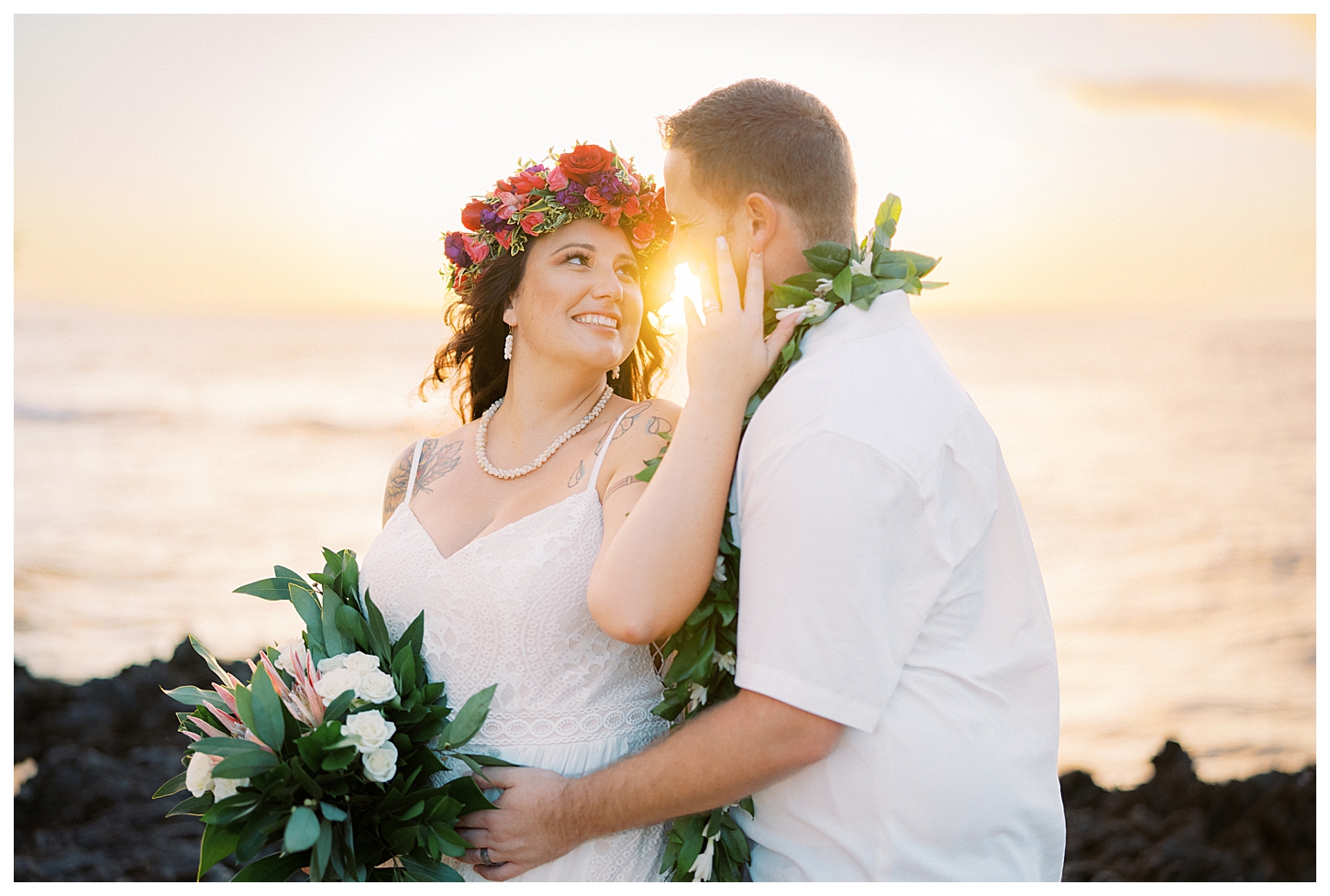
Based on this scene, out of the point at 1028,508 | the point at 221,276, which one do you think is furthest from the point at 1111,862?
the point at 221,276

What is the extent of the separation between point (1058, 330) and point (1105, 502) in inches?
179

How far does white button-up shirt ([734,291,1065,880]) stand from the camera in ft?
5.90

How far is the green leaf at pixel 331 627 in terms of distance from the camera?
8.16 ft

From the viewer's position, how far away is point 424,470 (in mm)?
3104

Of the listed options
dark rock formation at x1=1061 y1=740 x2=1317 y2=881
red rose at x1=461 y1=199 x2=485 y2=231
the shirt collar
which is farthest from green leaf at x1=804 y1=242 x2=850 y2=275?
dark rock formation at x1=1061 y1=740 x2=1317 y2=881

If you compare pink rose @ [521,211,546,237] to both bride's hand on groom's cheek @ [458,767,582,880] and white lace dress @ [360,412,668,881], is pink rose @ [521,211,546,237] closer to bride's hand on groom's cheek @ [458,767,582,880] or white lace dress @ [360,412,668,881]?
white lace dress @ [360,412,668,881]

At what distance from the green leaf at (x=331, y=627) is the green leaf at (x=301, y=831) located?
461mm

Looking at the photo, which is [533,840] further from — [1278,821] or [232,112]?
[232,112]

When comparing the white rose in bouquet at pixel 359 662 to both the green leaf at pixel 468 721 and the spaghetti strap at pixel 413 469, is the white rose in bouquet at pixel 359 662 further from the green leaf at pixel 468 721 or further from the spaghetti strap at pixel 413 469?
the spaghetti strap at pixel 413 469

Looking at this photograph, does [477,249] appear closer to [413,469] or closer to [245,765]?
[413,469]

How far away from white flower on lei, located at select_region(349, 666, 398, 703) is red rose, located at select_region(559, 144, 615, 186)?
1500 mm

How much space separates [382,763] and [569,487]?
87 centimetres

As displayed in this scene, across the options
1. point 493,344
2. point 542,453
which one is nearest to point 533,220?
point 493,344

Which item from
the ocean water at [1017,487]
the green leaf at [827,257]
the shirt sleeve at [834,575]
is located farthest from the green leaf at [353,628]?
the ocean water at [1017,487]
